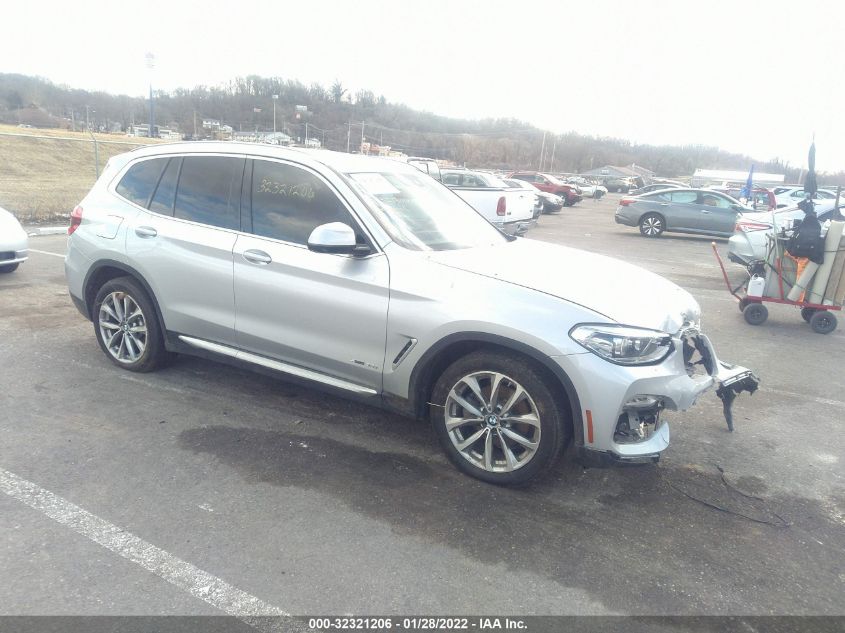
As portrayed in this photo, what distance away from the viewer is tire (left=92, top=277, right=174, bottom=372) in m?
5.00

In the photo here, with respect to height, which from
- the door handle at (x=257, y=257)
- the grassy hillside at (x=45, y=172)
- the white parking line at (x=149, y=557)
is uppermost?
the door handle at (x=257, y=257)

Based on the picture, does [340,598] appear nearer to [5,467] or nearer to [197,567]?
[197,567]

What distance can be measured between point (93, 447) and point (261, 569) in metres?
1.75

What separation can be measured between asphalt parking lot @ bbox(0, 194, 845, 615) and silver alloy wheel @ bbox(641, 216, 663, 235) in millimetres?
15031

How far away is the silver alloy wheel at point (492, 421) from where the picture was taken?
356 cm

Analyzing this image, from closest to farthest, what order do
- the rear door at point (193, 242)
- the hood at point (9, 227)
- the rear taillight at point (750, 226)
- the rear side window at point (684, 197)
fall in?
the rear door at point (193, 242)
the hood at point (9, 227)
the rear taillight at point (750, 226)
the rear side window at point (684, 197)

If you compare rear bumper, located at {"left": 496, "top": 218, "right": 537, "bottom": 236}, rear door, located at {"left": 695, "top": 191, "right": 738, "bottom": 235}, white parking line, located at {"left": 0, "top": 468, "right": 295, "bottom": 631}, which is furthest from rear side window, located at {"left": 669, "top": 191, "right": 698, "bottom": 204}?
white parking line, located at {"left": 0, "top": 468, "right": 295, "bottom": 631}

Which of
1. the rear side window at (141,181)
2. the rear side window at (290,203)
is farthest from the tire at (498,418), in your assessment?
the rear side window at (141,181)

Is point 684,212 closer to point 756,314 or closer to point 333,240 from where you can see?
point 756,314

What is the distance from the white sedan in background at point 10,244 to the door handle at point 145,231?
4513 mm

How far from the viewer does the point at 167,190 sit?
4.94 m

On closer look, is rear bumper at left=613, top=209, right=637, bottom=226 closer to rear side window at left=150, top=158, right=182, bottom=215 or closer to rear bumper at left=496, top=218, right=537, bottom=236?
rear bumper at left=496, top=218, right=537, bottom=236

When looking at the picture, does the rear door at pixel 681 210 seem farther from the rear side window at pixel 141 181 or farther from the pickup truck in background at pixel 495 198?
the rear side window at pixel 141 181

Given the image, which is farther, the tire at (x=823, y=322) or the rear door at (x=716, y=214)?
the rear door at (x=716, y=214)
